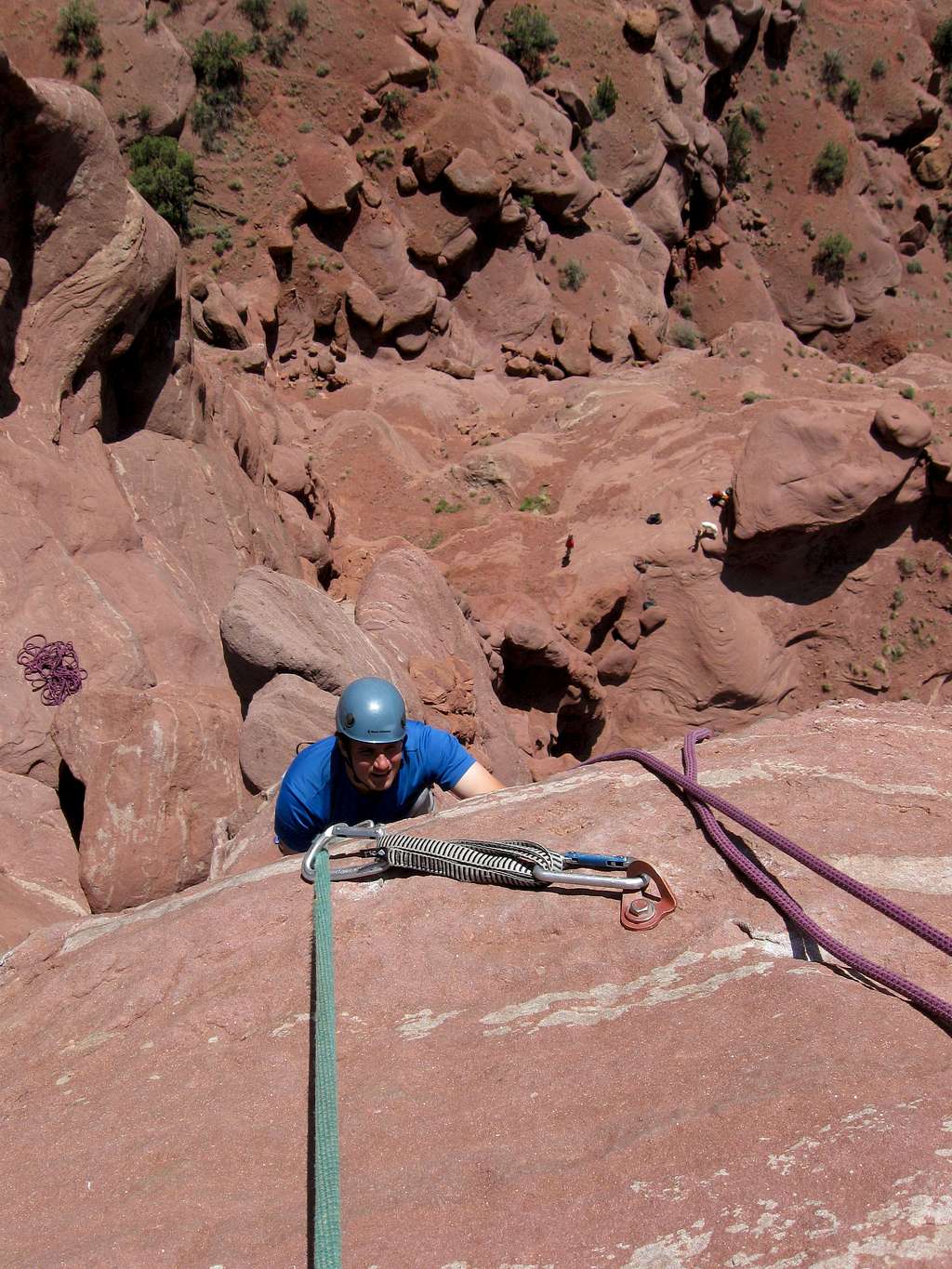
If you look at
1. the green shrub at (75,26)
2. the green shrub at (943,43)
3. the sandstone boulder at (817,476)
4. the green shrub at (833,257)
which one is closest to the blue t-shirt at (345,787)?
the sandstone boulder at (817,476)

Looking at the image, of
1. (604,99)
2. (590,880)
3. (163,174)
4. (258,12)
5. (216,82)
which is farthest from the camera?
(604,99)

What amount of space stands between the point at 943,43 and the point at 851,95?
14.3 feet

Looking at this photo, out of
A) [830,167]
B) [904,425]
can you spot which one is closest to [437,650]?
[904,425]

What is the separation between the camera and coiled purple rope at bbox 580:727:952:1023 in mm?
2385

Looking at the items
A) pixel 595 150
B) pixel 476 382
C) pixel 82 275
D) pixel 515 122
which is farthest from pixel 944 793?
pixel 595 150

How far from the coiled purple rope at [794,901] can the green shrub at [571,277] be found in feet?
74.2

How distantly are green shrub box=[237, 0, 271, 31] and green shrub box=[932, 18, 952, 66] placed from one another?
25.3 m

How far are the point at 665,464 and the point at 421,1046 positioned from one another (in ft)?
44.2

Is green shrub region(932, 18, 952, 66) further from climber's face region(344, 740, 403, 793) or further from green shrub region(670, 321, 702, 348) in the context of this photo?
climber's face region(344, 740, 403, 793)

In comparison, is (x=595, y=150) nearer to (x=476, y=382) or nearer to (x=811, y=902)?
(x=476, y=382)

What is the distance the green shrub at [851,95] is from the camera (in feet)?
102

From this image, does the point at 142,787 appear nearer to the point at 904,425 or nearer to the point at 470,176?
the point at 904,425

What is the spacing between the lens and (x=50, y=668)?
22.6 ft

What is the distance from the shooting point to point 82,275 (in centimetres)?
809
